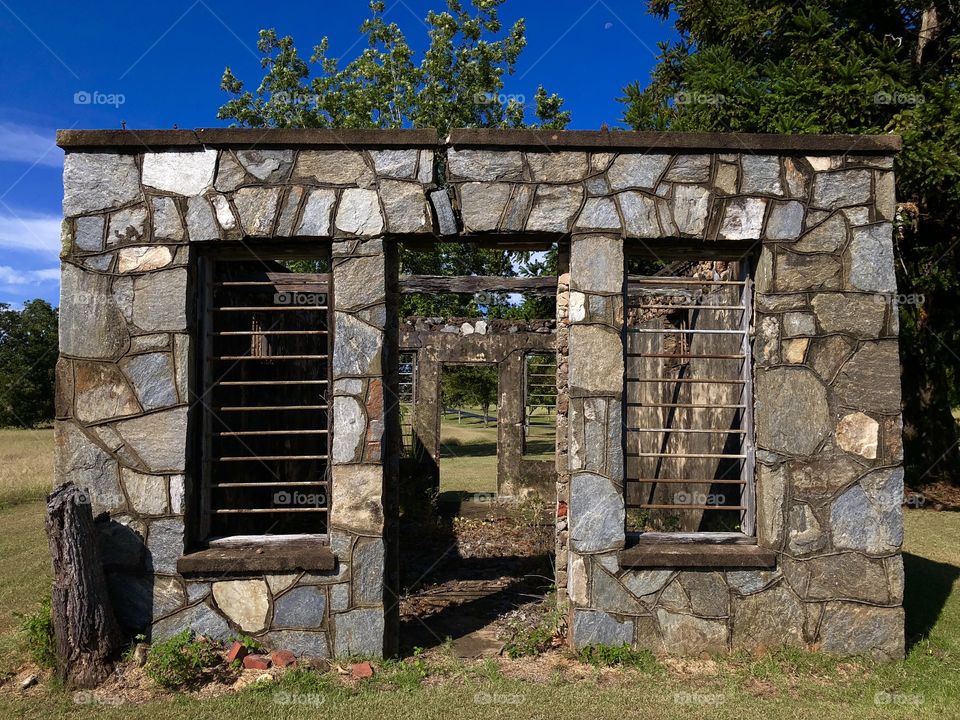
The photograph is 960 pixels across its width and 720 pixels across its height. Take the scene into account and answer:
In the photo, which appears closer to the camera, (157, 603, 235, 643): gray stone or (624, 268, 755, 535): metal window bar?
(157, 603, 235, 643): gray stone

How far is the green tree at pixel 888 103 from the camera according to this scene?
8.70 m

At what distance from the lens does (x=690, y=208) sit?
14.6ft

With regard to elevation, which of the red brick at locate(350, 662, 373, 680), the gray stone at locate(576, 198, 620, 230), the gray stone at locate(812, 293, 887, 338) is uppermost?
the gray stone at locate(576, 198, 620, 230)

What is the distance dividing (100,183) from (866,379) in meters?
5.33

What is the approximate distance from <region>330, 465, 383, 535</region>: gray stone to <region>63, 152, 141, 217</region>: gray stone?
234 centimetres

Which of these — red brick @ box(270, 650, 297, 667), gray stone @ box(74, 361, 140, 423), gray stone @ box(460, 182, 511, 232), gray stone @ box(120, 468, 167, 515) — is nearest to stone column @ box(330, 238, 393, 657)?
red brick @ box(270, 650, 297, 667)

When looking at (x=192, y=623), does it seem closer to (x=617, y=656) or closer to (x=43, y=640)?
(x=43, y=640)

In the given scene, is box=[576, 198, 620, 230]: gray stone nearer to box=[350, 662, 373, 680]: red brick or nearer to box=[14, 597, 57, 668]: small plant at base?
box=[350, 662, 373, 680]: red brick

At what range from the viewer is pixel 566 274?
15.3ft

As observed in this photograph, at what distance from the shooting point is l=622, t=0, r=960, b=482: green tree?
8.70m

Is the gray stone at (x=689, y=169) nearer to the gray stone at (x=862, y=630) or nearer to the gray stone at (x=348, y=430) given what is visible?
the gray stone at (x=348, y=430)

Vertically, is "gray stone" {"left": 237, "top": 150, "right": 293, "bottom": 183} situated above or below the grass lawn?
above

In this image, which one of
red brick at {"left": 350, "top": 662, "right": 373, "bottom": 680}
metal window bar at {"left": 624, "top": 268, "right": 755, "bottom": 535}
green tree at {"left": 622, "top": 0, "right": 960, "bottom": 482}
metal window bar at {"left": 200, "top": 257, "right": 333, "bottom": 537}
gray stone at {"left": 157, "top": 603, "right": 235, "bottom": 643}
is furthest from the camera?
green tree at {"left": 622, "top": 0, "right": 960, "bottom": 482}

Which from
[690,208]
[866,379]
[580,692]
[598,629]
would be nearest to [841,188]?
[690,208]
